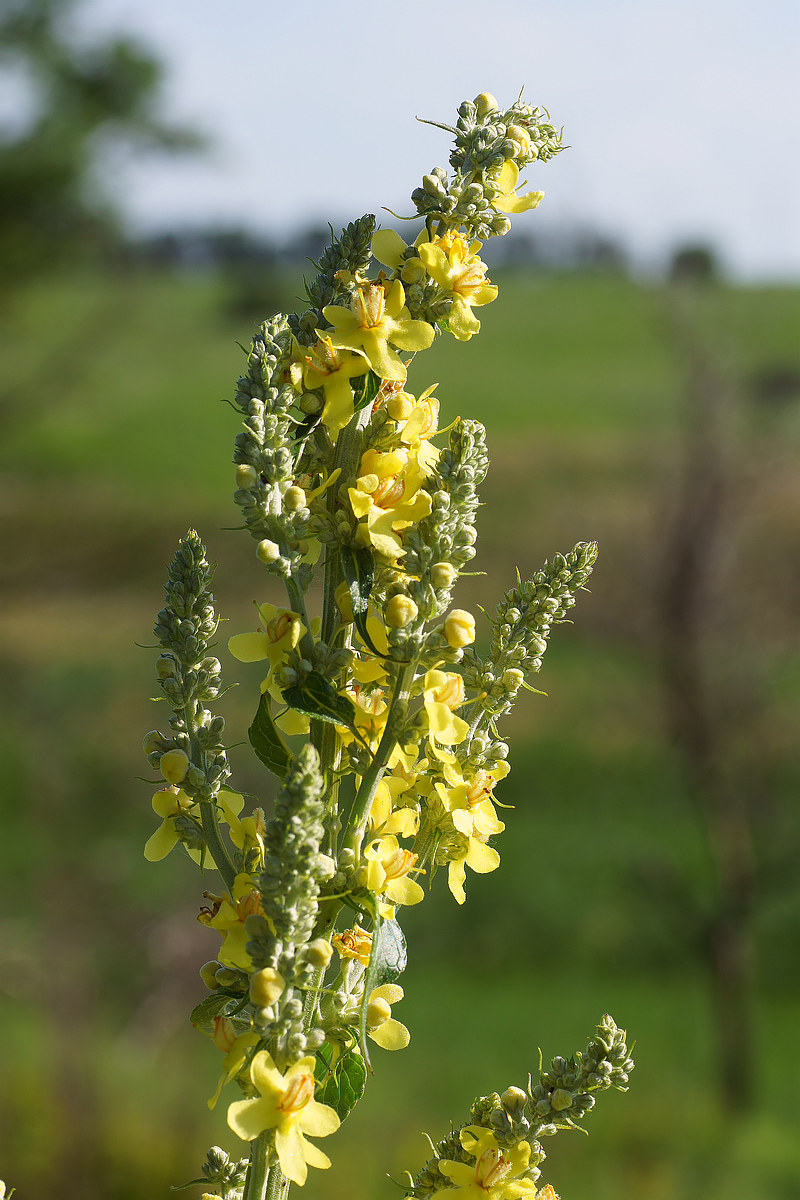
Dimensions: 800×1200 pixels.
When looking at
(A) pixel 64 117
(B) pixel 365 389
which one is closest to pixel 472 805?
(B) pixel 365 389

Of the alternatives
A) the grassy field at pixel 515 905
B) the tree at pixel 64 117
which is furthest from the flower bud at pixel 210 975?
the tree at pixel 64 117

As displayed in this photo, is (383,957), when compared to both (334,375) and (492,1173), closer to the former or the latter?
(492,1173)

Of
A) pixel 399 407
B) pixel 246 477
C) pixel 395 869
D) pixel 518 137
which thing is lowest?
pixel 395 869

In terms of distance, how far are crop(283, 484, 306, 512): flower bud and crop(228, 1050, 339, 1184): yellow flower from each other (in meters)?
0.41

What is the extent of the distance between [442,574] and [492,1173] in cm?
51

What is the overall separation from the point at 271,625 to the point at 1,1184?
478 millimetres

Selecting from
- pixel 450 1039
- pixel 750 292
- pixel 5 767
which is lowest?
Result: pixel 450 1039

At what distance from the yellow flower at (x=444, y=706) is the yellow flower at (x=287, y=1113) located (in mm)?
258

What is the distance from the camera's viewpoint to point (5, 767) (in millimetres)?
13078

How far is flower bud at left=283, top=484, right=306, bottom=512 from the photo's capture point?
883 mm

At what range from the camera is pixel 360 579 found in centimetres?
92

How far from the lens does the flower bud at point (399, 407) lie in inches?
36.4

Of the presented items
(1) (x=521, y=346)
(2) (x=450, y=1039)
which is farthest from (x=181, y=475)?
(2) (x=450, y=1039)

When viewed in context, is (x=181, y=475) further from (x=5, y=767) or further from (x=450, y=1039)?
(x=450, y=1039)
